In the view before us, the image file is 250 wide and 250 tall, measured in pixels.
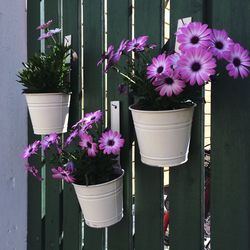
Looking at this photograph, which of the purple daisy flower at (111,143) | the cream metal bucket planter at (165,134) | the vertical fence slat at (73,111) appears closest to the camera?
the cream metal bucket planter at (165,134)

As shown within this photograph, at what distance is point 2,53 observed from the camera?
1976 millimetres

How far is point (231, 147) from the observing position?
1.18 m

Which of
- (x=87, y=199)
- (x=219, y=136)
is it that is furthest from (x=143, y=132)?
Result: (x=87, y=199)

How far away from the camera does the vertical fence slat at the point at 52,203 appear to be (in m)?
1.89

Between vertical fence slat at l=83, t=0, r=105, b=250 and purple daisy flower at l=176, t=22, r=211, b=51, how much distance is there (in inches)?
25.3

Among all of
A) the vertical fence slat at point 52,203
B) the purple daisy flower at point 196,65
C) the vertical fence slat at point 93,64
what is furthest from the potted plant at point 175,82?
the vertical fence slat at point 52,203

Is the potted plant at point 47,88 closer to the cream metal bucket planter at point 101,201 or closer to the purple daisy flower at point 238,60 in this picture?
the cream metal bucket planter at point 101,201

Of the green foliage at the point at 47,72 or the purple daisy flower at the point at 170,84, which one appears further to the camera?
the green foliage at the point at 47,72

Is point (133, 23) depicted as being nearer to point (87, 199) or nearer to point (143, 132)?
point (143, 132)

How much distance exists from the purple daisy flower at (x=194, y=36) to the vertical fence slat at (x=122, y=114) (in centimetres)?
51

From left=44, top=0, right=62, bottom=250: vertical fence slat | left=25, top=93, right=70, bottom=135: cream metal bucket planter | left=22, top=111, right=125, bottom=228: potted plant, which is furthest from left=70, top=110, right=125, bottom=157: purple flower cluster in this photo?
left=44, top=0, right=62, bottom=250: vertical fence slat

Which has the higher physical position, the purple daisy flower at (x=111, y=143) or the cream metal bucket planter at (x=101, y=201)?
the purple daisy flower at (x=111, y=143)

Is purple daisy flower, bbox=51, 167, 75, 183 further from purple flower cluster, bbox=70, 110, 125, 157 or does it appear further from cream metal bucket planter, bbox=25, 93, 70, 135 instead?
cream metal bucket planter, bbox=25, 93, 70, 135

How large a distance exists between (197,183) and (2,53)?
1.34 meters
